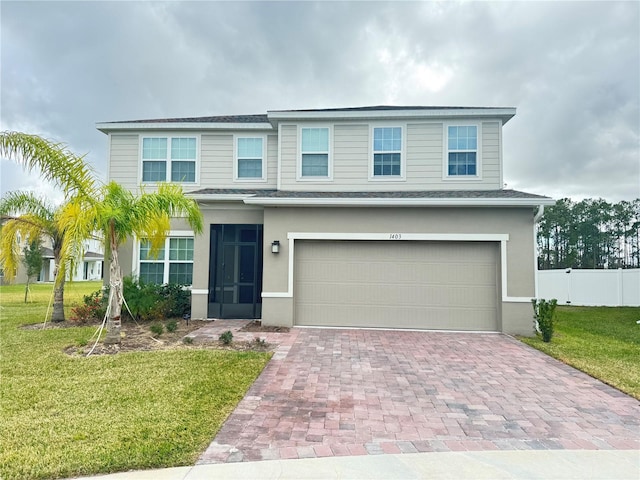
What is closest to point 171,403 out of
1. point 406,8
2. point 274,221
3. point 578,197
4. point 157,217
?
point 157,217

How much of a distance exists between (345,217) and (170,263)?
568 cm

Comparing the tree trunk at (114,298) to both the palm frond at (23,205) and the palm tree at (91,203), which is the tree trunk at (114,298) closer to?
the palm tree at (91,203)

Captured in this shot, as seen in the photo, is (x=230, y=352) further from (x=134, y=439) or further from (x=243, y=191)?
(x=243, y=191)

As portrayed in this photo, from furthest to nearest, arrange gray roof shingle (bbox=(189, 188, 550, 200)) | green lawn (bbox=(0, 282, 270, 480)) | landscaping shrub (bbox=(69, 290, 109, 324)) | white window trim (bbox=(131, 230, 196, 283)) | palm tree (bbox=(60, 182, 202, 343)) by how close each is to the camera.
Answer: white window trim (bbox=(131, 230, 196, 283)), landscaping shrub (bbox=(69, 290, 109, 324)), gray roof shingle (bbox=(189, 188, 550, 200)), palm tree (bbox=(60, 182, 202, 343)), green lawn (bbox=(0, 282, 270, 480))

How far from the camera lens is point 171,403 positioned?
175 inches

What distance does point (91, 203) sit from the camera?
7082 mm

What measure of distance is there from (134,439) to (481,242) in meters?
8.39

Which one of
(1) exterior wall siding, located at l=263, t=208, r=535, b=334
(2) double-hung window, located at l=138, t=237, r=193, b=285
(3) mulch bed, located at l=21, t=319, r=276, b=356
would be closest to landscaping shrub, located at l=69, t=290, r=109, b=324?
(2) double-hung window, located at l=138, t=237, r=193, b=285

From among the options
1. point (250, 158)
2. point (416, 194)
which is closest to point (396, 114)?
point (416, 194)

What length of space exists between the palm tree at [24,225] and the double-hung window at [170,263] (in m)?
2.13

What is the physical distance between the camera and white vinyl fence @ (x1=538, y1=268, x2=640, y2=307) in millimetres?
14828

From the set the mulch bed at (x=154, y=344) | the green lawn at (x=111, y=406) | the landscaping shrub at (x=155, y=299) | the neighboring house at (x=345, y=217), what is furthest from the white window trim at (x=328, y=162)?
the green lawn at (x=111, y=406)

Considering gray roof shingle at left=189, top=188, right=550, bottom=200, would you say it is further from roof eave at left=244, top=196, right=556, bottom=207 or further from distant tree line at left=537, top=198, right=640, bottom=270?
distant tree line at left=537, top=198, right=640, bottom=270

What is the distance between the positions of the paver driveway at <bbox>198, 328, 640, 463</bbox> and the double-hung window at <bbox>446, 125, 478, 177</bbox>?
206 inches
